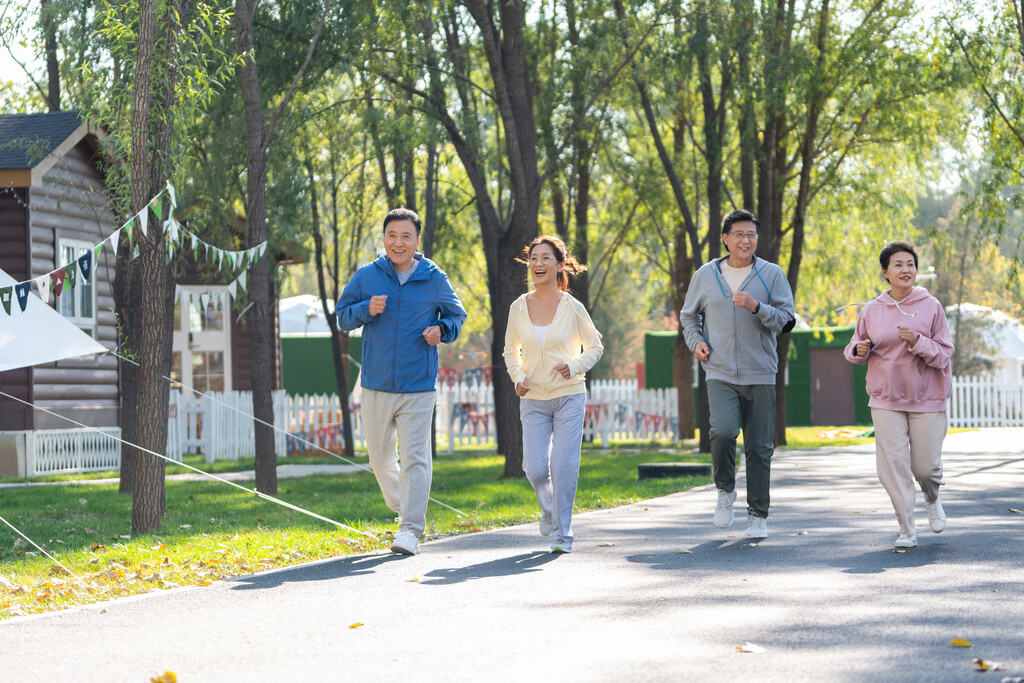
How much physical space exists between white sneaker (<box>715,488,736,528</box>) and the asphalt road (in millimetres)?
205

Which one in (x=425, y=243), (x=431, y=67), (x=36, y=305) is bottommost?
(x=36, y=305)

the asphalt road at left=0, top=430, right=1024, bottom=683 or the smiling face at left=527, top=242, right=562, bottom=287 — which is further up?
the smiling face at left=527, top=242, right=562, bottom=287

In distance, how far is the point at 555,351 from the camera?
7.98 metres

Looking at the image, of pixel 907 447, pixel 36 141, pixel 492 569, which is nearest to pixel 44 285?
pixel 492 569

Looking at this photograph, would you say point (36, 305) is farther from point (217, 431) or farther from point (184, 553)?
point (217, 431)

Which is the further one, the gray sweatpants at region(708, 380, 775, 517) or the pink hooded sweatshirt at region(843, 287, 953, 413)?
the gray sweatpants at region(708, 380, 775, 517)

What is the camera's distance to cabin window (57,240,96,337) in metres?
18.8

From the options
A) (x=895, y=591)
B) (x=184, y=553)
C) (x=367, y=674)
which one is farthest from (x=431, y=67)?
(x=367, y=674)

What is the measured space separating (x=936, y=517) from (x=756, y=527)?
114 cm

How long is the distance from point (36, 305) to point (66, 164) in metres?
9.76

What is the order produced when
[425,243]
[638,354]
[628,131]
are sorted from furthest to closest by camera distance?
[638,354] → [628,131] → [425,243]

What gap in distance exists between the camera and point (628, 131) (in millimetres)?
26453

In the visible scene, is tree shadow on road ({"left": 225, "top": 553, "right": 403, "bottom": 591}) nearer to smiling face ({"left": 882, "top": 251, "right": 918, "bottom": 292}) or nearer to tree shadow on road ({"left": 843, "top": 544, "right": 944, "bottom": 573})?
tree shadow on road ({"left": 843, "top": 544, "right": 944, "bottom": 573})

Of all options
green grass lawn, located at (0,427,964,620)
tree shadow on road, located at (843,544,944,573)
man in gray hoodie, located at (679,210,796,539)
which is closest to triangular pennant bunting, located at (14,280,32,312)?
green grass lawn, located at (0,427,964,620)
